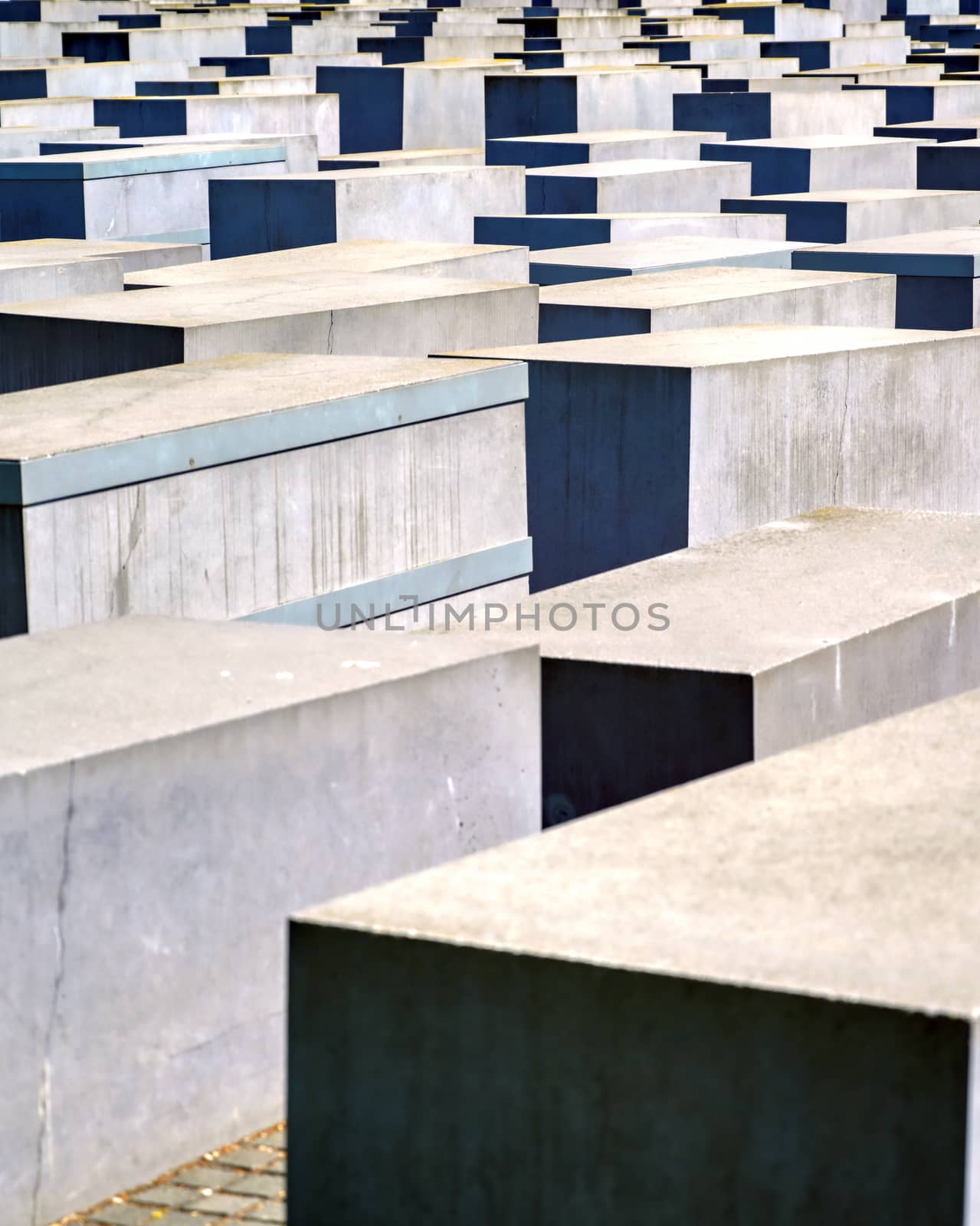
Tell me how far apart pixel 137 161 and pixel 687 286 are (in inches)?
210

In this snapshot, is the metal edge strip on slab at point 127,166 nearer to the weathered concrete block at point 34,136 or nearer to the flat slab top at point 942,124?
the weathered concrete block at point 34,136

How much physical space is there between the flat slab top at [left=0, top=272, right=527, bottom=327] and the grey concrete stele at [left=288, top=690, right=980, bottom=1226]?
18.7 feet

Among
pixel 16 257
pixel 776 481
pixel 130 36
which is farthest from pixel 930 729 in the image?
pixel 130 36

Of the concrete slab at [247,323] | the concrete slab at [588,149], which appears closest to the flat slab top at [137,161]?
the concrete slab at [588,149]

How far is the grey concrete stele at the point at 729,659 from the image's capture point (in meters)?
6.10

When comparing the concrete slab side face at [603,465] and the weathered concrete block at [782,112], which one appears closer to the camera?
the concrete slab side face at [603,465]

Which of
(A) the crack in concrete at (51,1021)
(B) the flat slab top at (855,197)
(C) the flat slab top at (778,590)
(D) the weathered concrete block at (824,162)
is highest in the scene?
(D) the weathered concrete block at (824,162)

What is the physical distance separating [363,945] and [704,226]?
43.6 ft

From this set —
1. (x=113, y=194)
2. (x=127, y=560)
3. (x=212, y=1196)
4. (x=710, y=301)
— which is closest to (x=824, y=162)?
(x=113, y=194)

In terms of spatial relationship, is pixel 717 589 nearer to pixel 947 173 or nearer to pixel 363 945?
pixel 363 945

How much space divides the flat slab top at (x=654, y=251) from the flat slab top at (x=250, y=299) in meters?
2.78

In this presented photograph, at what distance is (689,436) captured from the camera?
8984 mm

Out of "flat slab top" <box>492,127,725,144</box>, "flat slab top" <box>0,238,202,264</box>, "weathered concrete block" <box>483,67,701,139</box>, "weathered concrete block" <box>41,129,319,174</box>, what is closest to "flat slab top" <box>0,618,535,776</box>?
"flat slab top" <box>0,238,202,264</box>

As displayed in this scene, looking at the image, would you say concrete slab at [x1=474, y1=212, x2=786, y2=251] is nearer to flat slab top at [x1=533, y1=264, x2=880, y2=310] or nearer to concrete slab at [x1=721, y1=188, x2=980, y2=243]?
concrete slab at [x1=721, y1=188, x2=980, y2=243]
